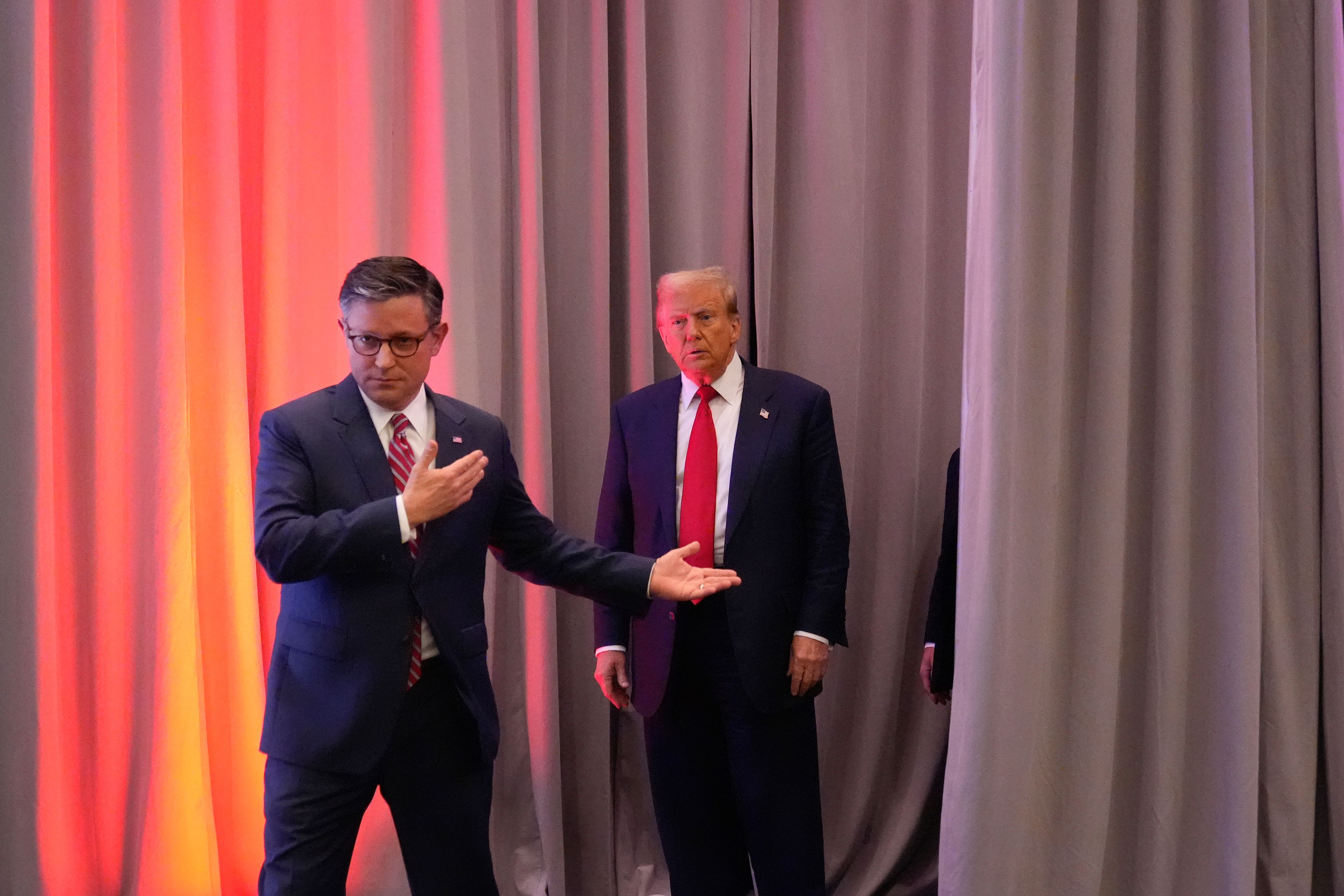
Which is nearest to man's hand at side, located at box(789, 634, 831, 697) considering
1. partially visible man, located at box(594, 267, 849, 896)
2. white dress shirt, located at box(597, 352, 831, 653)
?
partially visible man, located at box(594, 267, 849, 896)

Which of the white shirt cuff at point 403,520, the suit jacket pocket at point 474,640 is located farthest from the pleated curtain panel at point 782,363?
the white shirt cuff at point 403,520

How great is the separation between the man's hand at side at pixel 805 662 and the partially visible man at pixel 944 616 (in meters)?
0.55

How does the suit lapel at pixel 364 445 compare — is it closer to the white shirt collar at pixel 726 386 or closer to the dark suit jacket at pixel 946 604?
the white shirt collar at pixel 726 386

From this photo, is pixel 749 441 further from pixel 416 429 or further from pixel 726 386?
pixel 416 429

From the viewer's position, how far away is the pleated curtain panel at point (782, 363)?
2.08 meters

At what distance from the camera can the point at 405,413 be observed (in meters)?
1.98

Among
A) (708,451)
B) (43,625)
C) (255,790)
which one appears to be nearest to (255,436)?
(43,625)

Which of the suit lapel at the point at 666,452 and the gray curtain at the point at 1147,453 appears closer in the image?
the gray curtain at the point at 1147,453

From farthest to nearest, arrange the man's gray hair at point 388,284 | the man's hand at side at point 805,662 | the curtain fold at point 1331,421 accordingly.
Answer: the man's hand at side at point 805,662 < the curtain fold at point 1331,421 < the man's gray hair at point 388,284

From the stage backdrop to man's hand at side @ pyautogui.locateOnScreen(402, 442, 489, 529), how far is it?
3.61 ft

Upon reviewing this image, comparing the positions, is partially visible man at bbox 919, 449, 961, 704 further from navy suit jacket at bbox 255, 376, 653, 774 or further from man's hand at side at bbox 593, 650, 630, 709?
navy suit jacket at bbox 255, 376, 653, 774

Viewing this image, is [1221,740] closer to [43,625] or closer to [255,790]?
[255,790]

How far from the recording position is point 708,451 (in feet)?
8.34

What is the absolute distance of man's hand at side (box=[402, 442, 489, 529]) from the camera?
1.77 m
